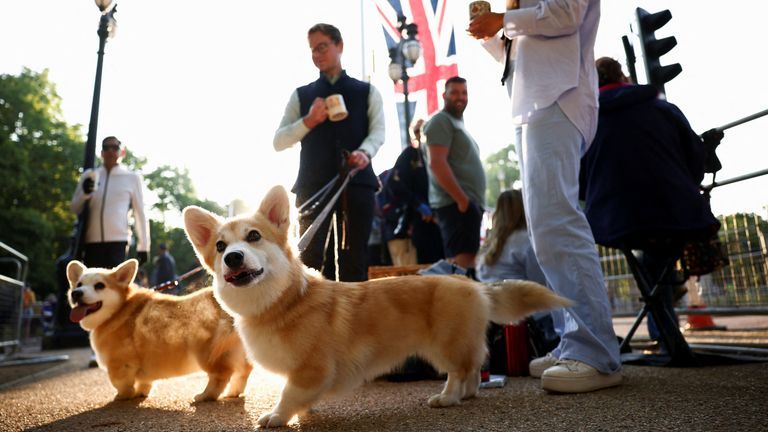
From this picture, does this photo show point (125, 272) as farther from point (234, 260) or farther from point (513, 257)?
point (513, 257)

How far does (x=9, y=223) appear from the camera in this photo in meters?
25.2

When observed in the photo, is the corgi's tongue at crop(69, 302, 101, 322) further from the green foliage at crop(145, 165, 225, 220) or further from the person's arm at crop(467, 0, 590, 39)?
the green foliage at crop(145, 165, 225, 220)

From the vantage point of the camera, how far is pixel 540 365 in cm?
367

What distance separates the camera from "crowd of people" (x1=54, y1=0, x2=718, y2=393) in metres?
2.91

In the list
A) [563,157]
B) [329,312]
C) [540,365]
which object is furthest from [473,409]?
[563,157]

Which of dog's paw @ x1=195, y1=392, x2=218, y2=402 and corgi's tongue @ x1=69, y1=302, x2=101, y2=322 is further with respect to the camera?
corgi's tongue @ x1=69, y1=302, x2=101, y2=322

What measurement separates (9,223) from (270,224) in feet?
92.1

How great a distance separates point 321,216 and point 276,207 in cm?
75

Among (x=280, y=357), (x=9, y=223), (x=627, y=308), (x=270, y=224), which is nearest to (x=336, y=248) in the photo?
(x=270, y=224)

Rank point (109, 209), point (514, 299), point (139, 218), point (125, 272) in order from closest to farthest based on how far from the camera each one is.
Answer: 1. point (514, 299)
2. point (125, 272)
3. point (109, 209)
4. point (139, 218)

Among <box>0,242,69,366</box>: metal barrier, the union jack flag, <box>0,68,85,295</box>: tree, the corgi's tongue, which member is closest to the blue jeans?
the corgi's tongue

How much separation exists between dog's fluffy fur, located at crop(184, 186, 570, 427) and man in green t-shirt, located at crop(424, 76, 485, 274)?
2.10m

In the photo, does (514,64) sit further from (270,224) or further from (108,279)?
(108,279)

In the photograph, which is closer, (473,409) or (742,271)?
(473,409)
